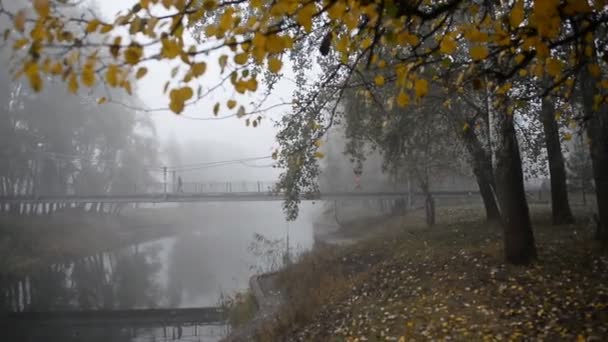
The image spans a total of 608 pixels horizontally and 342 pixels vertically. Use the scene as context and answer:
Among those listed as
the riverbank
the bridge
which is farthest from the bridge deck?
the bridge

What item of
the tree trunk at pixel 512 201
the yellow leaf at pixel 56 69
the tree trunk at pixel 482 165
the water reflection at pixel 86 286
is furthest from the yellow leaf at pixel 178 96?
the water reflection at pixel 86 286

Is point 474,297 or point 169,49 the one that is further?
point 474,297

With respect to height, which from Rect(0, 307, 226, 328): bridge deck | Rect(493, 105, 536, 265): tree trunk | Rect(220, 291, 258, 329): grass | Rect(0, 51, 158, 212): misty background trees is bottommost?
Rect(0, 307, 226, 328): bridge deck

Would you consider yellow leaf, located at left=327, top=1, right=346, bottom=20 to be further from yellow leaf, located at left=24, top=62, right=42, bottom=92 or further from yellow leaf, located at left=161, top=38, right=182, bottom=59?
yellow leaf, located at left=24, top=62, right=42, bottom=92

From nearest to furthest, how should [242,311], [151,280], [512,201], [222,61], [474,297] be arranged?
1. [222,61]
2. [474,297]
3. [512,201]
4. [242,311]
5. [151,280]

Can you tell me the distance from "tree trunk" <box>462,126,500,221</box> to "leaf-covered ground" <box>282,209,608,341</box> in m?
1.68

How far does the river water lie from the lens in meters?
11.2

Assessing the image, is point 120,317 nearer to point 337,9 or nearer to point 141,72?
point 141,72

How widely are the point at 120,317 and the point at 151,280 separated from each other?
18.2 ft

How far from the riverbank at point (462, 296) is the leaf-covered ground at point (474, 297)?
0.04 feet

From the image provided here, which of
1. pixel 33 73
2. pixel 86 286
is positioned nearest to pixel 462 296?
pixel 33 73

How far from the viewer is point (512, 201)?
19.7ft

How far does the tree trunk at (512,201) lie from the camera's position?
5887 mm

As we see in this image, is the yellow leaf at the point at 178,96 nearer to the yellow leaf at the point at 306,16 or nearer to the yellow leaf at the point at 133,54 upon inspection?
the yellow leaf at the point at 133,54
